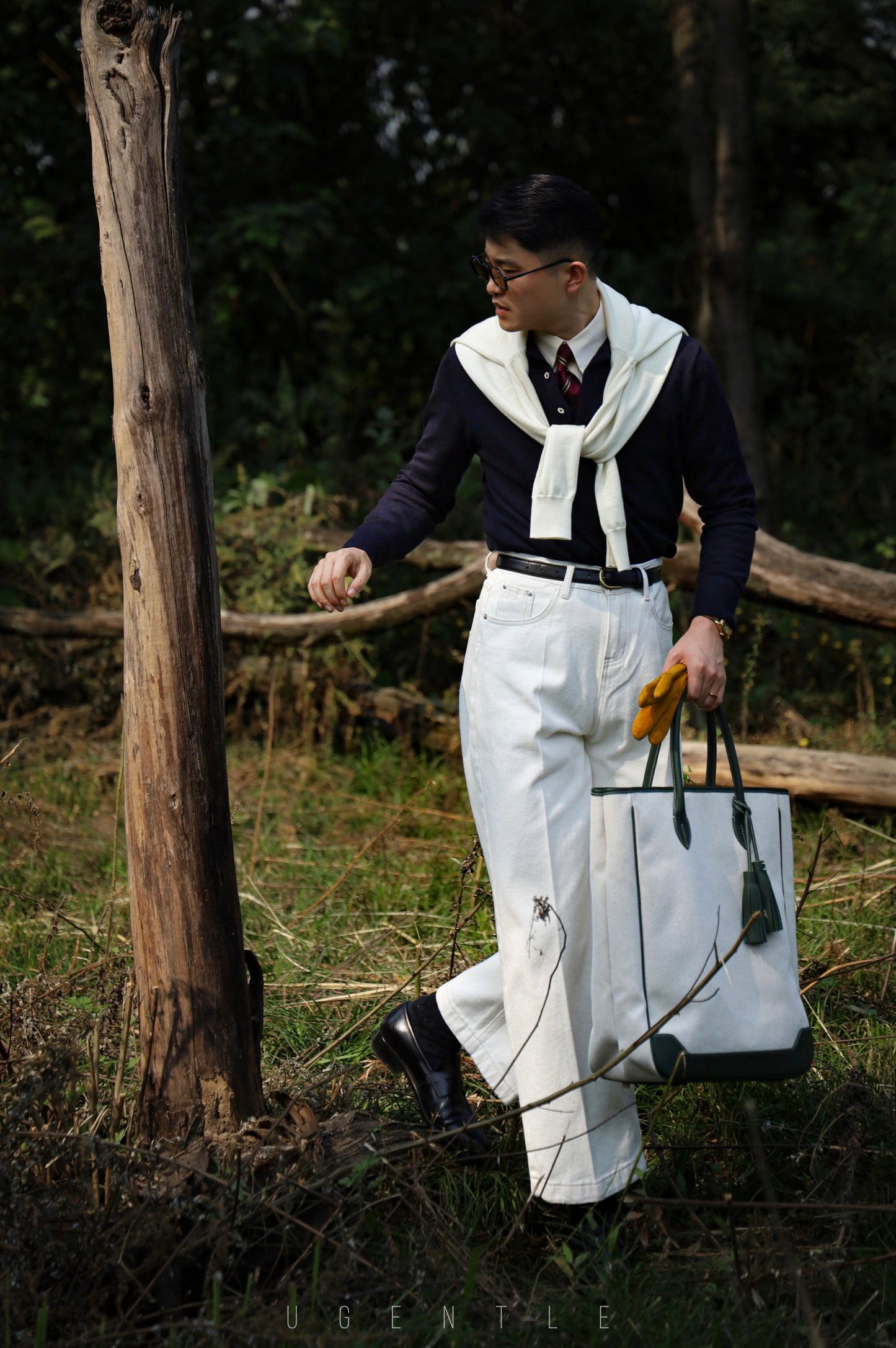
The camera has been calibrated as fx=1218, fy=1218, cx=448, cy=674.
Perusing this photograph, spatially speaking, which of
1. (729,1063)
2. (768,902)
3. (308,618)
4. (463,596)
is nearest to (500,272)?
(768,902)

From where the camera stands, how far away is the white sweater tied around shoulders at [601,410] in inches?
98.3

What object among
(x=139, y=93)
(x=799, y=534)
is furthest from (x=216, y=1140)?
(x=799, y=534)

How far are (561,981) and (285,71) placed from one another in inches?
317

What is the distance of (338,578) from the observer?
8.21 feet

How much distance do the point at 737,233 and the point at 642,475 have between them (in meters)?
5.65

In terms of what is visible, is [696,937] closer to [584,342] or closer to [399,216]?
[584,342]

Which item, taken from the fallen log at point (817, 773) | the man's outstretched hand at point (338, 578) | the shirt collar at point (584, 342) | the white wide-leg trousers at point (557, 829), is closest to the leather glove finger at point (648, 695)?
the white wide-leg trousers at point (557, 829)

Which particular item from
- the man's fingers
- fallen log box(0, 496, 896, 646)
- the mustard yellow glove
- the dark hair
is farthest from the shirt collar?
fallen log box(0, 496, 896, 646)

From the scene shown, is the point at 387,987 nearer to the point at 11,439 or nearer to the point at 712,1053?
the point at 712,1053

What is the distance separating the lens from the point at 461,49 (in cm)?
992

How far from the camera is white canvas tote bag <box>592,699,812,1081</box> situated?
2.25 metres

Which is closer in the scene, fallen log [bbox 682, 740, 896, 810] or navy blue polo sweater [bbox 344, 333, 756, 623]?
navy blue polo sweater [bbox 344, 333, 756, 623]

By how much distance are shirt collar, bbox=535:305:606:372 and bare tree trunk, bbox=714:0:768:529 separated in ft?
16.5

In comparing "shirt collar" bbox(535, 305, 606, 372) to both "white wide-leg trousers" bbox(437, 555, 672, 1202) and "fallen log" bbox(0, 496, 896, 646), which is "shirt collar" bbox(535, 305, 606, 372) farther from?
"fallen log" bbox(0, 496, 896, 646)
